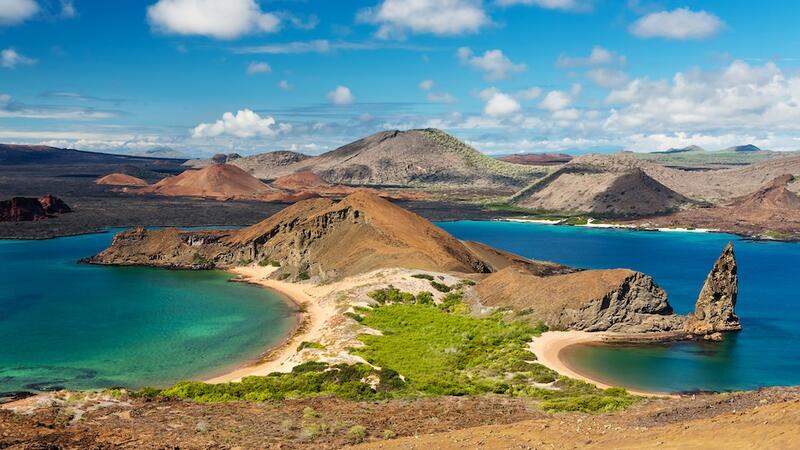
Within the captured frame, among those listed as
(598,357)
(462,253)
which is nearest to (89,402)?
(598,357)

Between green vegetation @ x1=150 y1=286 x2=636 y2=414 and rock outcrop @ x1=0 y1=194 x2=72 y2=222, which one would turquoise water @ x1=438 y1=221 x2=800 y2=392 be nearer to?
green vegetation @ x1=150 y1=286 x2=636 y2=414

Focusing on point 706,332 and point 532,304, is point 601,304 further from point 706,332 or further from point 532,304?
point 706,332

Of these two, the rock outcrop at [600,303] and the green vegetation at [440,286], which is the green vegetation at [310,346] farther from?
the rock outcrop at [600,303]

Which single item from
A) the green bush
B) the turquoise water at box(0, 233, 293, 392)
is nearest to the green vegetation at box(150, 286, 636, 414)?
the green bush

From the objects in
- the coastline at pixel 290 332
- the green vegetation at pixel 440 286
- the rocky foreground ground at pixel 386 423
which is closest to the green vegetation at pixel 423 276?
the green vegetation at pixel 440 286

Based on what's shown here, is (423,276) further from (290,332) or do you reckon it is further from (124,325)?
(124,325)

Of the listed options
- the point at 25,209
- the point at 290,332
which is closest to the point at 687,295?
the point at 290,332
